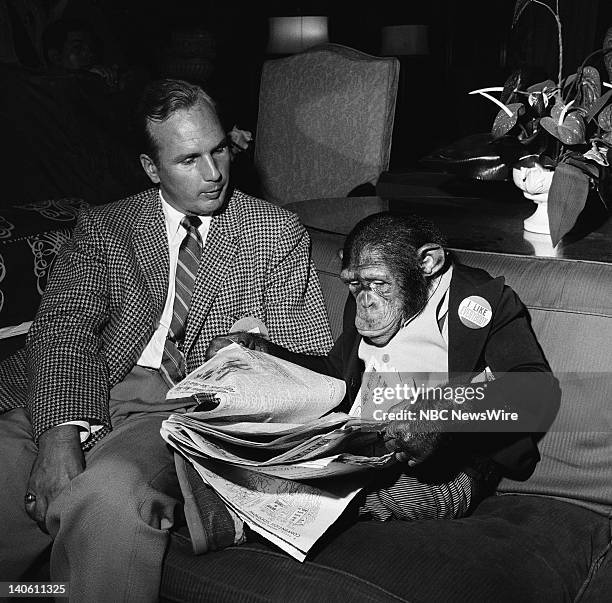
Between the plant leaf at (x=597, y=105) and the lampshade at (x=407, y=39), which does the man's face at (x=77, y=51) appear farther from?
the plant leaf at (x=597, y=105)

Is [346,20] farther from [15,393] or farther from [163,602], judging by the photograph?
[163,602]

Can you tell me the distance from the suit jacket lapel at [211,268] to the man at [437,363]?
0.34 metres

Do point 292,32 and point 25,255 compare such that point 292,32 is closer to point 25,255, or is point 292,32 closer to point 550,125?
point 25,255

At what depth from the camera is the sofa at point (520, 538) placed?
122 cm

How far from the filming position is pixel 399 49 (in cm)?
593

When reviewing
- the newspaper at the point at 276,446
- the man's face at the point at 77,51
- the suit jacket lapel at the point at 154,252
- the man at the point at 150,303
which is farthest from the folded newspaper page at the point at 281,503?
the man's face at the point at 77,51

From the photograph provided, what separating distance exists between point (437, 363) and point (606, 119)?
23.0 inches

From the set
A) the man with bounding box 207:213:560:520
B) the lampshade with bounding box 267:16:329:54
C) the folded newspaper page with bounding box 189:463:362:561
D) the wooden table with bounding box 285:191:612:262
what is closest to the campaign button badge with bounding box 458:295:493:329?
the man with bounding box 207:213:560:520

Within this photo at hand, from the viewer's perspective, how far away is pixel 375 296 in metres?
1.43

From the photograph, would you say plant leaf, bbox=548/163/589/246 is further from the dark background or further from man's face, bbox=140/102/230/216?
the dark background

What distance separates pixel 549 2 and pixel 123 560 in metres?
5.26

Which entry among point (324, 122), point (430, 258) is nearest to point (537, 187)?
point (430, 258)

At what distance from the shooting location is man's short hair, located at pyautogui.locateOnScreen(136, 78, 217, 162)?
1.64 m

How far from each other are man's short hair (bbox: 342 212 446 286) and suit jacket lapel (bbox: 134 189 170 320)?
43cm
